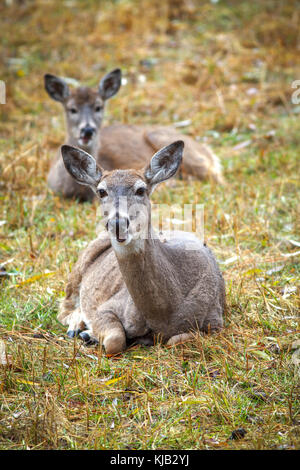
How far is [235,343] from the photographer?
447 centimetres

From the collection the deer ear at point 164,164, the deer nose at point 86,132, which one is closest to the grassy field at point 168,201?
the deer nose at point 86,132

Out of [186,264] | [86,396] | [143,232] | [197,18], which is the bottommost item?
[86,396]

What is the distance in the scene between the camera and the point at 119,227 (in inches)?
156

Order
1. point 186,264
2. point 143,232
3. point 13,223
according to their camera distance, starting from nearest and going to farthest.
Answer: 1. point 143,232
2. point 186,264
3. point 13,223

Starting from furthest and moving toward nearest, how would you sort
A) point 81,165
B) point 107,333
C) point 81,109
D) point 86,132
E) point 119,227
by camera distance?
point 81,109, point 86,132, point 81,165, point 107,333, point 119,227

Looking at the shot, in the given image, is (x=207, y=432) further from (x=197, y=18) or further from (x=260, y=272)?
(x=197, y=18)

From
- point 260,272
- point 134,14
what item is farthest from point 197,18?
point 260,272

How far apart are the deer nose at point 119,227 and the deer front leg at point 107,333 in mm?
777

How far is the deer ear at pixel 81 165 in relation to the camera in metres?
4.60

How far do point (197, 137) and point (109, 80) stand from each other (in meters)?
1.80

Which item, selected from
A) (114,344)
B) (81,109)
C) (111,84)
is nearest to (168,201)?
(81,109)

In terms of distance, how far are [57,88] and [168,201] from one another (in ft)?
8.14

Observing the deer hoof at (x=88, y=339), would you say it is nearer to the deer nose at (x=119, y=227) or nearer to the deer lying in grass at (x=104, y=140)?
the deer nose at (x=119, y=227)

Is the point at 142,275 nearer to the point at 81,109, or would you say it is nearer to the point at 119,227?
the point at 119,227
